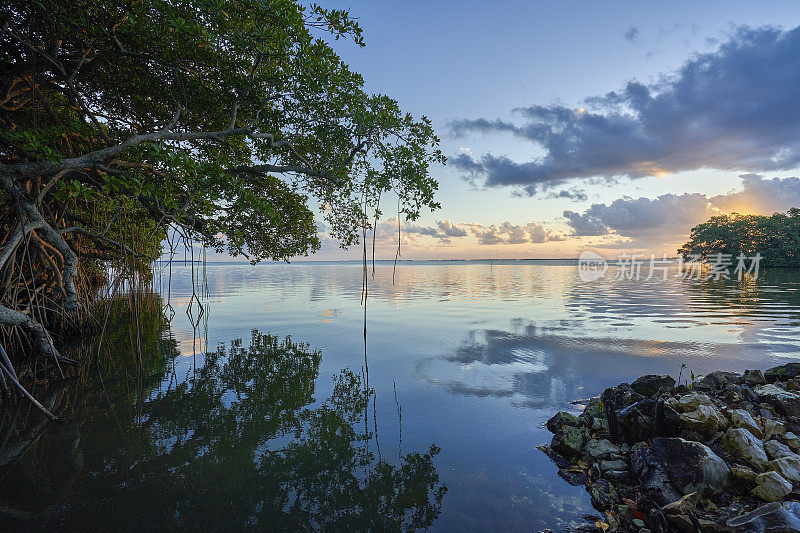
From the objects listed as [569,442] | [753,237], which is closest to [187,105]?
[569,442]

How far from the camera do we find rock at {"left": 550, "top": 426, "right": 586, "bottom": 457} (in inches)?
203

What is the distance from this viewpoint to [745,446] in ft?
14.4

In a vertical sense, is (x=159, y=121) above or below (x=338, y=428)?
above

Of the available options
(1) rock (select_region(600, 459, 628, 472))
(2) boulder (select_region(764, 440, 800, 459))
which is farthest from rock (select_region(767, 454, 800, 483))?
(1) rock (select_region(600, 459, 628, 472))

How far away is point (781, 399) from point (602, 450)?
131 inches

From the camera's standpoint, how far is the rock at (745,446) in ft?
13.8

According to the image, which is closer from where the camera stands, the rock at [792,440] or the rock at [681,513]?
the rock at [681,513]

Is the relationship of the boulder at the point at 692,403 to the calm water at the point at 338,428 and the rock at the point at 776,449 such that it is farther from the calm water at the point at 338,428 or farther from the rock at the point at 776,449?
the calm water at the point at 338,428

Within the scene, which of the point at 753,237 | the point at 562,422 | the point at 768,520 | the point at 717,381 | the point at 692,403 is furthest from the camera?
the point at 753,237

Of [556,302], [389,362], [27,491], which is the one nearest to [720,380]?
[389,362]

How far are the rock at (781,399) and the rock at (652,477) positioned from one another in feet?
8.85

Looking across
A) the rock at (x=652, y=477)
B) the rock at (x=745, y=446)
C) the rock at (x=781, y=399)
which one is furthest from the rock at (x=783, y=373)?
the rock at (x=652, y=477)

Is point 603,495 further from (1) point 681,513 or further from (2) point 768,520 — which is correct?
(2) point 768,520

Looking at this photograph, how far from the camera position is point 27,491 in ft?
14.2
